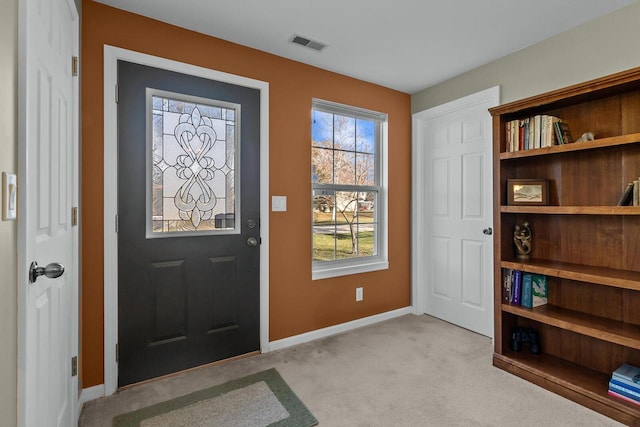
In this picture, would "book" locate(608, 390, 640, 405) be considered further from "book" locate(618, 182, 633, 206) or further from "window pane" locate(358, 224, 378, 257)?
"window pane" locate(358, 224, 378, 257)

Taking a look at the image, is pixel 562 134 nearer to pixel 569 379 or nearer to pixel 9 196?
pixel 569 379

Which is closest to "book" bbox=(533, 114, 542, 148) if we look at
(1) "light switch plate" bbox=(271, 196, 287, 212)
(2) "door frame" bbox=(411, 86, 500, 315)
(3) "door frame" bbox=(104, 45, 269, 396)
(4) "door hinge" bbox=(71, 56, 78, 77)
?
(2) "door frame" bbox=(411, 86, 500, 315)

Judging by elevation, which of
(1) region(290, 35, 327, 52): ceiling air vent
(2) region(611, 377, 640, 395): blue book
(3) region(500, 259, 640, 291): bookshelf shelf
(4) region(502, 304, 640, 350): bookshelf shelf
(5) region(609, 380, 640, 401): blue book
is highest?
(1) region(290, 35, 327, 52): ceiling air vent

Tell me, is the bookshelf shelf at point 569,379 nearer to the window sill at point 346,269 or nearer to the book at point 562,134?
the window sill at point 346,269

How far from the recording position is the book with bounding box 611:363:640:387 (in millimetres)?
1784

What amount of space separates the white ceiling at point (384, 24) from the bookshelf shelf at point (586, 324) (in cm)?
197

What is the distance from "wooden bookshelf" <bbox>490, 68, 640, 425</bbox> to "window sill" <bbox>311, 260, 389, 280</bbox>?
1.12m

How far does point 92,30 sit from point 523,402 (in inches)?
135

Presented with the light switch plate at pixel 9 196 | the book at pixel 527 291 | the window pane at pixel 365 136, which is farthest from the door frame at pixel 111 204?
the book at pixel 527 291

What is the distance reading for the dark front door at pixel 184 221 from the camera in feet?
6.82

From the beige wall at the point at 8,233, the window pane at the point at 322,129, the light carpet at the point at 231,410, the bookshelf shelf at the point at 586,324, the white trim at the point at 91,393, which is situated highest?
the window pane at the point at 322,129

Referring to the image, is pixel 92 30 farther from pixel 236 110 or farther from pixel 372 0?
pixel 372 0

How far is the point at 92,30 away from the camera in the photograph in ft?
6.40

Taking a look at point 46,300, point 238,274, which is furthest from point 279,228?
point 46,300
